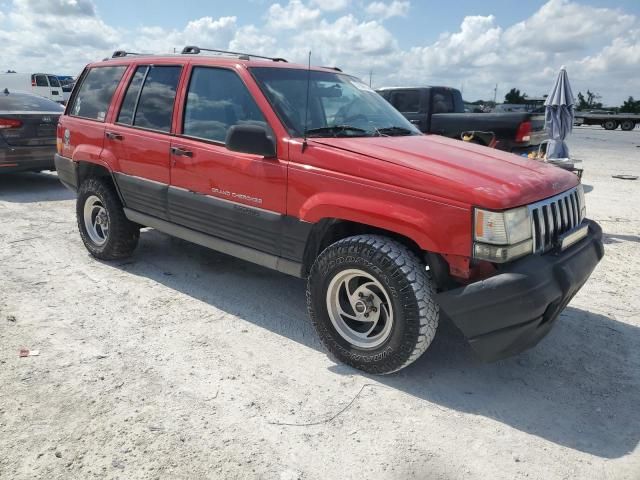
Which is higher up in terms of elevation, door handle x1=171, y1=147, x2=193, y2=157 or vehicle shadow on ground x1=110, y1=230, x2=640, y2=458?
door handle x1=171, y1=147, x2=193, y2=157

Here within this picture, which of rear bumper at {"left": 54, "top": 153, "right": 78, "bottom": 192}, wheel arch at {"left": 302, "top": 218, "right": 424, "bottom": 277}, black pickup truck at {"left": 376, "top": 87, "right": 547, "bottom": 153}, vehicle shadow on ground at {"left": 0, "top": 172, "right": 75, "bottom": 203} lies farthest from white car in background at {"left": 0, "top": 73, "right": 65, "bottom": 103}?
wheel arch at {"left": 302, "top": 218, "right": 424, "bottom": 277}

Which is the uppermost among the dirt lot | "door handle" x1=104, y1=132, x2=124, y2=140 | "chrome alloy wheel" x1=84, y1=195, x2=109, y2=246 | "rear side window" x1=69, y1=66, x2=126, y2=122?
"rear side window" x1=69, y1=66, x2=126, y2=122

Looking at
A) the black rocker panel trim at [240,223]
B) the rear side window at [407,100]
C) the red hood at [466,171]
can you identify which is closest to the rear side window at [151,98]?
the black rocker panel trim at [240,223]

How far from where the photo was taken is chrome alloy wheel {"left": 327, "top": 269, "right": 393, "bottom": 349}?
326 centimetres

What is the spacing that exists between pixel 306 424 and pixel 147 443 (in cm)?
80

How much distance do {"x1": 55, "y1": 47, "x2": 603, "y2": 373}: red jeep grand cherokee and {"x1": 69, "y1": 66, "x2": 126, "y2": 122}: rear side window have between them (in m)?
0.11

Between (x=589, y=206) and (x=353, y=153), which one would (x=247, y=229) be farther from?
(x=589, y=206)

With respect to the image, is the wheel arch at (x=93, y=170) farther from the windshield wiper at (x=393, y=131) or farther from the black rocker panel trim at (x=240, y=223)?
the windshield wiper at (x=393, y=131)

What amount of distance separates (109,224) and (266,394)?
2.79 m

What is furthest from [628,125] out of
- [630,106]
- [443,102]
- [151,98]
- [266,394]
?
[266,394]

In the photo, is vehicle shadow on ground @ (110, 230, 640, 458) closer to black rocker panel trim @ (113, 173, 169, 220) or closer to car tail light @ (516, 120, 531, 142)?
black rocker panel trim @ (113, 173, 169, 220)

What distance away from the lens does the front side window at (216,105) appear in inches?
149

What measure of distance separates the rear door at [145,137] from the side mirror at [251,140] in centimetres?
103

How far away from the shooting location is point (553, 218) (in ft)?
10.4
